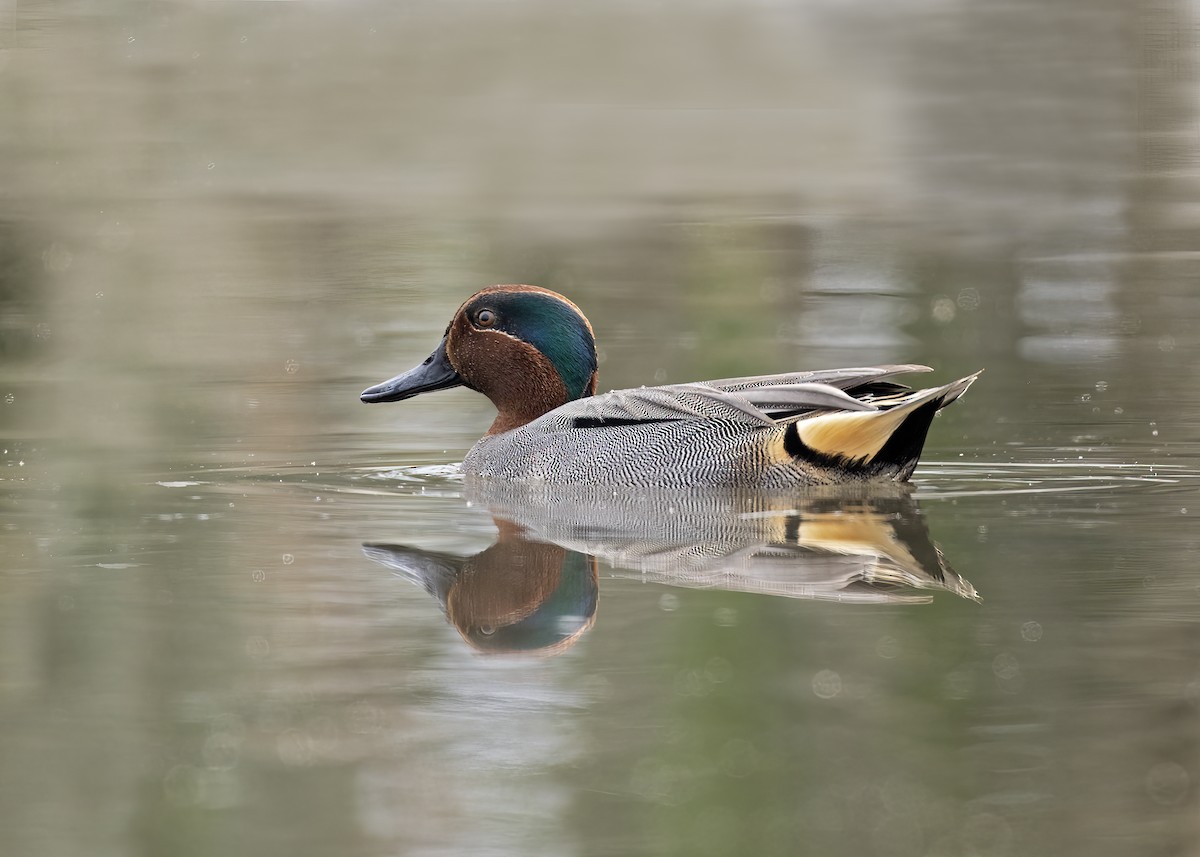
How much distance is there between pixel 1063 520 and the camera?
6.62 meters

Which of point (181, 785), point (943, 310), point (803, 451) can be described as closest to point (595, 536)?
point (803, 451)

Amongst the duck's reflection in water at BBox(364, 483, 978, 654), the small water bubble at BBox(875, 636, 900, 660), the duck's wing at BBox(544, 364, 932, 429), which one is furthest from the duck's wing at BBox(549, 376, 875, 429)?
the small water bubble at BBox(875, 636, 900, 660)

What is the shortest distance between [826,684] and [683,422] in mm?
3335

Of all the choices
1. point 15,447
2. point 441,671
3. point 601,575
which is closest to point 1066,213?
point 15,447

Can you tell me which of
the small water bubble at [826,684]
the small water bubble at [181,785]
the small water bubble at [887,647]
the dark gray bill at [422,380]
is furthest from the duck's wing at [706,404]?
the small water bubble at [181,785]

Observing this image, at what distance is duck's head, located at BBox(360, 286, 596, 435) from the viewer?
8641 millimetres

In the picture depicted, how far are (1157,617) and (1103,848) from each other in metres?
1.80

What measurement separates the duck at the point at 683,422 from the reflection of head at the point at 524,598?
135 cm

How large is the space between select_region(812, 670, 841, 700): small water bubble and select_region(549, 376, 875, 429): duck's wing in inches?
106

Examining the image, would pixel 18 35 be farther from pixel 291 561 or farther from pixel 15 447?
pixel 291 561

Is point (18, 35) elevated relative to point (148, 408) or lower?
elevated

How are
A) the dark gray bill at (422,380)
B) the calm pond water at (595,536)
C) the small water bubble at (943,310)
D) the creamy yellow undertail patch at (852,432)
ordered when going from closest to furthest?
1. the calm pond water at (595,536)
2. the creamy yellow undertail patch at (852,432)
3. the dark gray bill at (422,380)
4. the small water bubble at (943,310)

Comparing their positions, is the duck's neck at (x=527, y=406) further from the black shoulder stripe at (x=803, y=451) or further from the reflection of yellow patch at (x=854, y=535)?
the reflection of yellow patch at (x=854, y=535)

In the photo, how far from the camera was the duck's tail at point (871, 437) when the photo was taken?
23.1 feet
